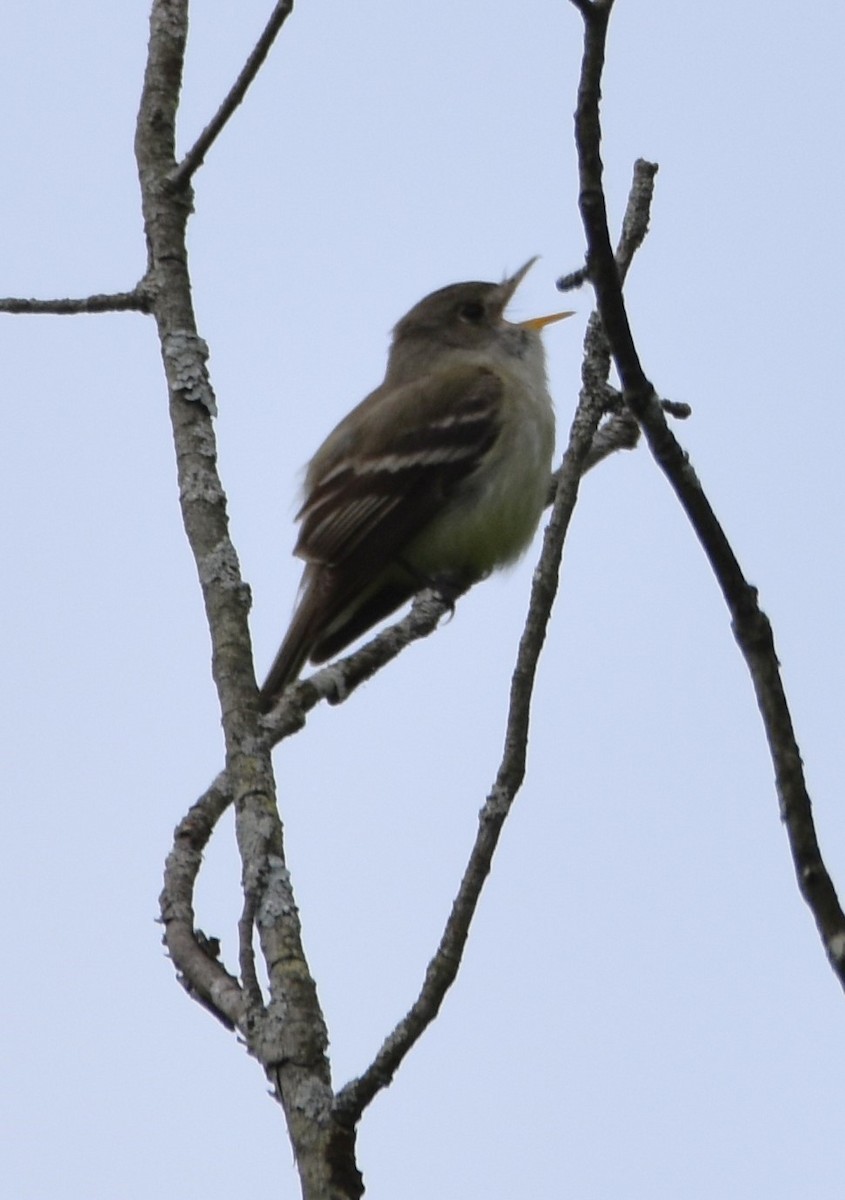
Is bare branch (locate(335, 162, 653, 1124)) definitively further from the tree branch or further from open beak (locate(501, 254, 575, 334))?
open beak (locate(501, 254, 575, 334))

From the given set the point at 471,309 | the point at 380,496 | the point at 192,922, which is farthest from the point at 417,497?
the point at 192,922

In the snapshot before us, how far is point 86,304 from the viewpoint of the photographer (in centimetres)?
529

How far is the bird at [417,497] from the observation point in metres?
8.16

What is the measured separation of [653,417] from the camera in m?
3.44

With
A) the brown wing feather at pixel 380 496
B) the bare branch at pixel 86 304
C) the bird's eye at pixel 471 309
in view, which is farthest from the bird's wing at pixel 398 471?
the bare branch at pixel 86 304

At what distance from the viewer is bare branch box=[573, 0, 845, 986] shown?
316 cm

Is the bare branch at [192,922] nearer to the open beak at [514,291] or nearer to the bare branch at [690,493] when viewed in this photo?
the bare branch at [690,493]

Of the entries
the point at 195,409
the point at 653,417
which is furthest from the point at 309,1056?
the point at 195,409

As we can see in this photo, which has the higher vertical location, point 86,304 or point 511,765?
point 86,304

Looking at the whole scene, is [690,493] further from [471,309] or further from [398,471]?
[471,309]

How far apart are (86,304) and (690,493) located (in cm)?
256

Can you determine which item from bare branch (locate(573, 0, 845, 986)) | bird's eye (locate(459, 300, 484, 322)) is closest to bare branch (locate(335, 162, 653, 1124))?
bare branch (locate(573, 0, 845, 986))

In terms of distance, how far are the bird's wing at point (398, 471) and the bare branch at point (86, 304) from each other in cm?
294

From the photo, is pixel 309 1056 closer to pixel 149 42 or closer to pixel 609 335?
pixel 609 335
